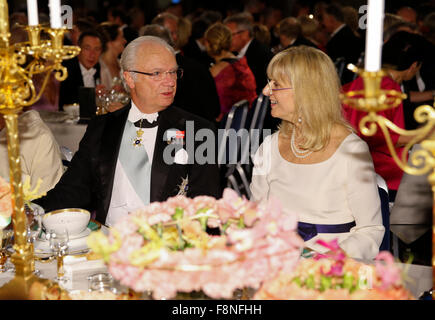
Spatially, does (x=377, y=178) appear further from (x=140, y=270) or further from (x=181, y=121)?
(x=140, y=270)

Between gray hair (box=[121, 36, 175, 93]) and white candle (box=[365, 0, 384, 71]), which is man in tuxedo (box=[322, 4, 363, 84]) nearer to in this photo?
gray hair (box=[121, 36, 175, 93])

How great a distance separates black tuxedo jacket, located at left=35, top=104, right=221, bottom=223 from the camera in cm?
257

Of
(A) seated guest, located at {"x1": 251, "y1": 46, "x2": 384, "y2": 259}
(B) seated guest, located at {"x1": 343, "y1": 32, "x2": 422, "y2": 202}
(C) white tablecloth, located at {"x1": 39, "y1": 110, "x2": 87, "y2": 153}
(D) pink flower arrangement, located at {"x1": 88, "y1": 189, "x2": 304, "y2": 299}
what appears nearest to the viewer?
(D) pink flower arrangement, located at {"x1": 88, "y1": 189, "x2": 304, "y2": 299}

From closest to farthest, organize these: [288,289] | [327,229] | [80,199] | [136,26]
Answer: [288,289] < [327,229] < [80,199] < [136,26]

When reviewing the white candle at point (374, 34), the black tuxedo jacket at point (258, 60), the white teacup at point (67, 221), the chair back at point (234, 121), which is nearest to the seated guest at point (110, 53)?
the black tuxedo jacket at point (258, 60)

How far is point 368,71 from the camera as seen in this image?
1.05 m

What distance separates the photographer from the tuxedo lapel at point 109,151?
2625mm

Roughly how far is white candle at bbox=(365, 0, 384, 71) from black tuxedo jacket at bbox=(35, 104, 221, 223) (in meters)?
1.53

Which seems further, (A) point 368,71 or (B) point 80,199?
(B) point 80,199

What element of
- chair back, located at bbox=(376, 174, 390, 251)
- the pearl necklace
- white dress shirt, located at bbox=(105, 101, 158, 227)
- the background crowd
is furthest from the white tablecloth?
chair back, located at bbox=(376, 174, 390, 251)

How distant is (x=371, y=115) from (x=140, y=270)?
23.5 inches

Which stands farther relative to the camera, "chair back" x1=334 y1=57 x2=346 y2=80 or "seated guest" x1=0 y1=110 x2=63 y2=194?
"chair back" x1=334 y1=57 x2=346 y2=80
